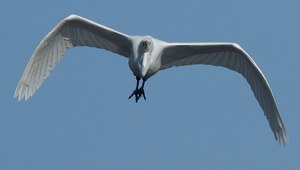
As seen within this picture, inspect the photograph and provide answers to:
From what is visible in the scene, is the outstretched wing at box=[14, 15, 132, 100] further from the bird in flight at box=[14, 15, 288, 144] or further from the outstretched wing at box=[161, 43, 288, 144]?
the outstretched wing at box=[161, 43, 288, 144]

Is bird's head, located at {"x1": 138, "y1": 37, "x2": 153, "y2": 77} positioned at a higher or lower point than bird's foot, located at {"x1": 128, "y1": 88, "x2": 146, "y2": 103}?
higher

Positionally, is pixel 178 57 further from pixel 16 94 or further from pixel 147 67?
pixel 16 94

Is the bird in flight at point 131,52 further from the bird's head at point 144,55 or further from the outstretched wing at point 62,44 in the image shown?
the bird's head at point 144,55

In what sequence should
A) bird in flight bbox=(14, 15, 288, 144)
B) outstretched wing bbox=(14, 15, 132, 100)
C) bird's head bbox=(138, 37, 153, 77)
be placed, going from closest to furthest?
bird's head bbox=(138, 37, 153, 77)
bird in flight bbox=(14, 15, 288, 144)
outstretched wing bbox=(14, 15, 132, 100)

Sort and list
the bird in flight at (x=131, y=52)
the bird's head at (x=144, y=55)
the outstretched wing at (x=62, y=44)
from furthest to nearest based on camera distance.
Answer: the outstretched wing at (x=62, y=44) → the bird in flight at (x=131, y=52) → the bird's head at (x=144, y=55)

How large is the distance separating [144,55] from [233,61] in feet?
12.4

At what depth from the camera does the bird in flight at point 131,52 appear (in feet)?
106

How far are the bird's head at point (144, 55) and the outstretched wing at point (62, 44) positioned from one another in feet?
4.19

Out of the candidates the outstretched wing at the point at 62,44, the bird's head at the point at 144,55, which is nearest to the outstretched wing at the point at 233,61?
the bird's head at the point at 144,55

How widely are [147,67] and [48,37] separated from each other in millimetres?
3783

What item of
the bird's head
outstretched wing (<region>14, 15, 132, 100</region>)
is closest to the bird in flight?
outstretched wing (<region>14, 15, 132, 100</region>)

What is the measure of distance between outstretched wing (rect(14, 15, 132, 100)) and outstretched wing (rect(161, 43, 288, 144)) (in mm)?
1557

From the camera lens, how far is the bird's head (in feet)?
101

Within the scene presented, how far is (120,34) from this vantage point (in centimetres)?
3247
